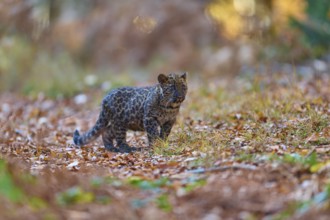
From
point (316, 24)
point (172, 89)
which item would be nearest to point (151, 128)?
point (172, 89)

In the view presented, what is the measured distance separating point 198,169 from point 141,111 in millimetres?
2642

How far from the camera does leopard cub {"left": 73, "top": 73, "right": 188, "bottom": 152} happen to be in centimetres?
863

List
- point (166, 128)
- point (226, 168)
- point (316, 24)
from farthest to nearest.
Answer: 1. point (316, 24)
2. point (166, 128)
3. point (226, 168)

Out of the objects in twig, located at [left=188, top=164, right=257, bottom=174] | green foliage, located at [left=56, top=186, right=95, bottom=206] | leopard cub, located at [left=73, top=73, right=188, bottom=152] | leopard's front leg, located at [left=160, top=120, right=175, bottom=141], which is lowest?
twig, located at [left=188, top=164, right=257, bottom=174]

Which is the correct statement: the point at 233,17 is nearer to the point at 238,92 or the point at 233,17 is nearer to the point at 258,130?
the point at 238,92

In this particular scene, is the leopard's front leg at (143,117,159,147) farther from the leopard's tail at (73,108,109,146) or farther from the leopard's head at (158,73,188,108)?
the leopard's tail at (73,108,109,146)

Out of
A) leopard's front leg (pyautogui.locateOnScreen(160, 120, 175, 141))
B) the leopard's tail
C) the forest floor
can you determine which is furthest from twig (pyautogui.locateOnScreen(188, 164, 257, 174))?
the leopard's tail

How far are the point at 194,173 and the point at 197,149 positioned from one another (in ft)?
4.63

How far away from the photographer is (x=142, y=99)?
29.9ft

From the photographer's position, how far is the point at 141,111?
29.8ft

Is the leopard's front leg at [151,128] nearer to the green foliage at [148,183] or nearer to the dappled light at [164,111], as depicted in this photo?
the dappled light at [164,111]

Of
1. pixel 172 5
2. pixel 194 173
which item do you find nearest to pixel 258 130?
pixel 194 173

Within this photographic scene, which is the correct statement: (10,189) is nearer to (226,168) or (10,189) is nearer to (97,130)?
(226,168)

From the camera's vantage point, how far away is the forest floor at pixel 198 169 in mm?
5098
